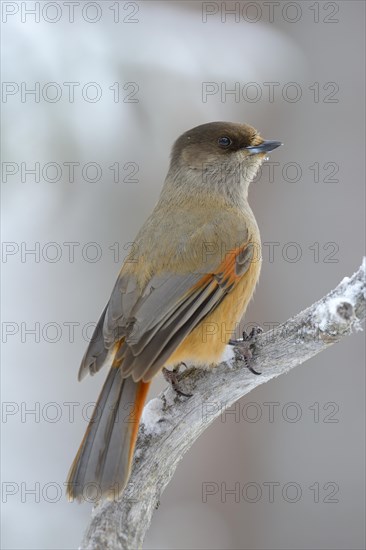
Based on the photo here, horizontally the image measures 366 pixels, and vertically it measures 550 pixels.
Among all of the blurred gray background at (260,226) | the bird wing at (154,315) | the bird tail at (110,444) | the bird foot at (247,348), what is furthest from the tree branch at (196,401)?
the blurred gray background at (260,226)

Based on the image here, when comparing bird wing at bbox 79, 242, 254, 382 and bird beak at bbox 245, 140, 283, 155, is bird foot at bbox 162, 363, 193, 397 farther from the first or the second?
bird beak at bbox 245, 140, 283, 155

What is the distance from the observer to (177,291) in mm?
3807

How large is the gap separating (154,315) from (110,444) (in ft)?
2.07

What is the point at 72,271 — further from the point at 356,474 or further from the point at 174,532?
the point at 356,474

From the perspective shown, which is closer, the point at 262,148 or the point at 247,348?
the point at 247,348

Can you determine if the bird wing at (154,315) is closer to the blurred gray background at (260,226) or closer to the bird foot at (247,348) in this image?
the bird foot at (247,348)

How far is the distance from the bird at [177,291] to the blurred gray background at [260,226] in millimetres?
1604

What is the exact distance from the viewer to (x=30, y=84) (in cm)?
542

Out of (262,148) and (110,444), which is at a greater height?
(262,148)

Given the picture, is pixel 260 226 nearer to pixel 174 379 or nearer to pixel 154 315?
pixel 174 379

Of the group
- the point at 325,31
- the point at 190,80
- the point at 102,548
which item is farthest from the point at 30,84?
the point at 102,548

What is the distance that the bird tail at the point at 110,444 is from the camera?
11.0 feet

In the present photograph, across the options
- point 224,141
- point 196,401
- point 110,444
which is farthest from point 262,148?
point 110,444

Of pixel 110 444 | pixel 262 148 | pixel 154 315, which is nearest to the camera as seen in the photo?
pixel 110 444
